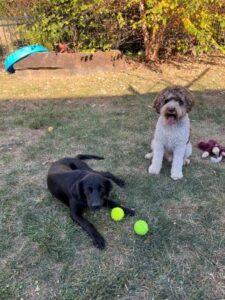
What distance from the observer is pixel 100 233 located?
3.13 metres

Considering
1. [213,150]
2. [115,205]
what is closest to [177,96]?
[213,150]

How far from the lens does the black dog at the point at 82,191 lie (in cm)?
300

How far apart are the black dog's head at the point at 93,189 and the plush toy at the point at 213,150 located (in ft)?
5.89

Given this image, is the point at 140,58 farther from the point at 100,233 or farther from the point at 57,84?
the point at 100,233

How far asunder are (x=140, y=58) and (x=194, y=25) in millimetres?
2000

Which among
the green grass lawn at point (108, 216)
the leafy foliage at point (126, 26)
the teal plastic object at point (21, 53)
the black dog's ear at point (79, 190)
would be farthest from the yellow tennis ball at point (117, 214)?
the teal plastic object at point (21, 53)

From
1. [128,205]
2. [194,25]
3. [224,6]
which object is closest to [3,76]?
[194,25]

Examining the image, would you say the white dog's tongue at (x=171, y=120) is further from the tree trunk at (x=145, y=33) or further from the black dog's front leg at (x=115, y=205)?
the tree trunk at (x=145, y=33)

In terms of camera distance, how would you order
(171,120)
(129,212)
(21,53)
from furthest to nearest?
(21,53) → (171,120) → (129,212)

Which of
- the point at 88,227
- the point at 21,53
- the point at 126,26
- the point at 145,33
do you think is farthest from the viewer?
the point at 126,26

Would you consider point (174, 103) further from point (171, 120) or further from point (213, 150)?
point (213, 150)

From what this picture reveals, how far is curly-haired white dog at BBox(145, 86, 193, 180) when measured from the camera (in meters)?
3.72

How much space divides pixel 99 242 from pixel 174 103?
1654mm

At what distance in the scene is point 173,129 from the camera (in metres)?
3.89
